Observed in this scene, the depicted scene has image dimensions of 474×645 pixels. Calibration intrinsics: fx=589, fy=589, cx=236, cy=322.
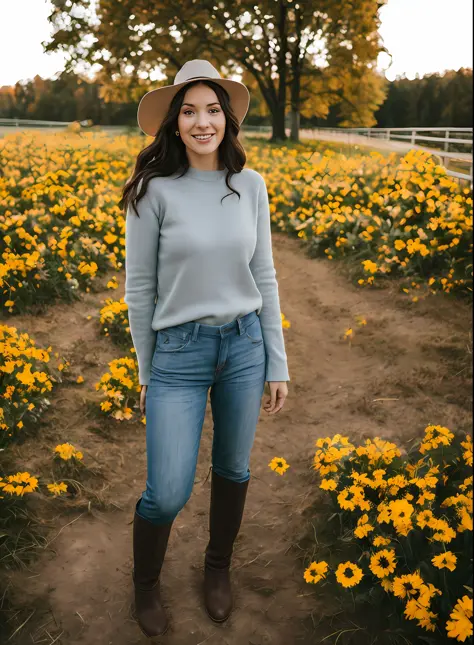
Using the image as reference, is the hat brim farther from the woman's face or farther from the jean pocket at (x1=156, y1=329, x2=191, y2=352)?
the jean pocket at (x1=156, y1=329, x2=191, y2=352)

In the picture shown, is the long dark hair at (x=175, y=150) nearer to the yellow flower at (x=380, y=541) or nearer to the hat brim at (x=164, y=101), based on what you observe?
the hat brim at (x=164, y=101)

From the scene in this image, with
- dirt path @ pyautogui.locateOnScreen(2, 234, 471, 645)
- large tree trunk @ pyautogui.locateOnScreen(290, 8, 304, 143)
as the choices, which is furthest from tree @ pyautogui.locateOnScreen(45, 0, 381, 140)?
dirt path @ pyautogui.locateOnScreen(2, 234, 471, 645)

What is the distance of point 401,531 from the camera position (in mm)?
2186

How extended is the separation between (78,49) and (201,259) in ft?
35.8

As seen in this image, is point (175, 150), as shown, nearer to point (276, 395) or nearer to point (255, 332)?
point (255, 332)

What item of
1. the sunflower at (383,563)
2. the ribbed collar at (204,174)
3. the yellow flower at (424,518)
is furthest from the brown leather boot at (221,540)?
the ribbed collar at (204,174)

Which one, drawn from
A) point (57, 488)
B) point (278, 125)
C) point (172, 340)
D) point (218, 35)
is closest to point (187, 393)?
point (172, 340)

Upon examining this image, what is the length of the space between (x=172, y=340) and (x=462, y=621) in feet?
3.99

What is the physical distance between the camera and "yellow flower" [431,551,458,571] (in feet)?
6.46

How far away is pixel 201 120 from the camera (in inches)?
75.6

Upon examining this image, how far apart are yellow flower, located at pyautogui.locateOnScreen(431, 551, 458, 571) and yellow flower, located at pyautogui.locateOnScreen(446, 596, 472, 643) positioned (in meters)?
0.19

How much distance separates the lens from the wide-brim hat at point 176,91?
1.97m

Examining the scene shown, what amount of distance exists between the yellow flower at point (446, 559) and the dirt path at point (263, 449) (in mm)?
554

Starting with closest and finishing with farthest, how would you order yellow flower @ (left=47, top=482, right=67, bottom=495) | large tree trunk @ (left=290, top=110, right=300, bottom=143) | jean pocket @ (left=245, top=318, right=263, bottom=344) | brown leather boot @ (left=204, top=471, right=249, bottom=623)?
jean pocket @ (left=245, top=318, right=263, bottom=344), brown leather boot @ (left=204, top=471, right=249, bottom=623), yellow flower @ (left=47, top=482, right=67, bottom=495), large tree trunk @ (left=290, top=110, right=300, bottom=143)
